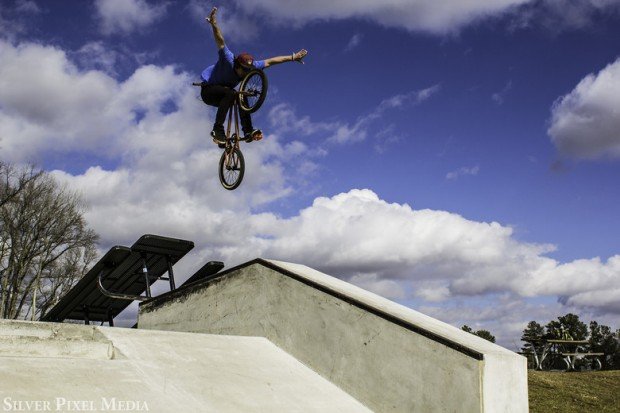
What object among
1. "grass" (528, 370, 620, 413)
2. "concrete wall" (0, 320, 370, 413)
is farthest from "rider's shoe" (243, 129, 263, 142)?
"grass" (528, 370, 620, 413)

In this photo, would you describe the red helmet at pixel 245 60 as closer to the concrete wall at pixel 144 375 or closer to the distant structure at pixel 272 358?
the distant structure at pixel 272 358

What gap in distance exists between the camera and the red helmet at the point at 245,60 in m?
8.43

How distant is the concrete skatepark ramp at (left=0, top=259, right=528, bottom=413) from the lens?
12.7 feet

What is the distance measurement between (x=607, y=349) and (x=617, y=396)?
24264mm

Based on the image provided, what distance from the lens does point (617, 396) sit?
33.7 feet

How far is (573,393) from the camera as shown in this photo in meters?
10.0

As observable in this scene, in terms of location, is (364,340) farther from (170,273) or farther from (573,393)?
(573,393)

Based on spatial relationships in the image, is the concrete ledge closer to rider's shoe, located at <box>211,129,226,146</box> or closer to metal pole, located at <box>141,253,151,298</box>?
rider's shoe, located at <box>211,129,226,146</box>

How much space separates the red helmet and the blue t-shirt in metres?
0.09

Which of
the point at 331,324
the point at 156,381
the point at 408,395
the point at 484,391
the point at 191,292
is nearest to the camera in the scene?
the point at 156,381

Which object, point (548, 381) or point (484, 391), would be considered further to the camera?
point (548, 381)

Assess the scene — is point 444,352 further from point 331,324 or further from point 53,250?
point 53,250

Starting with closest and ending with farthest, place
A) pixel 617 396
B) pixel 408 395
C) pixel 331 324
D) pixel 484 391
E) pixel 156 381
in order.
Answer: pixel 156 381 < pixel 484 391 < pixel 408 395 < pixel 331 324 < pixel 617 396

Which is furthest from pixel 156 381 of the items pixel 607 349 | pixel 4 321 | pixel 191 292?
pixel 607 349
